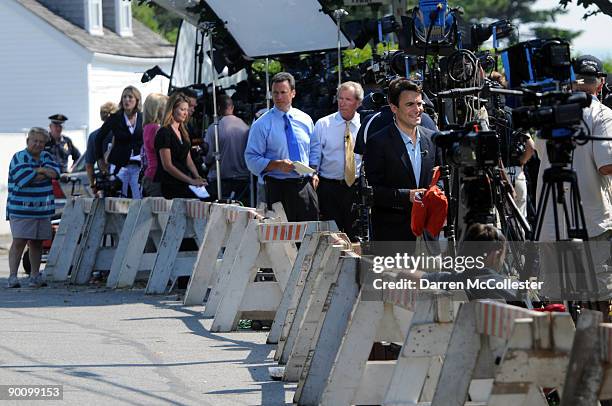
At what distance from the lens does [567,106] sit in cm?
757

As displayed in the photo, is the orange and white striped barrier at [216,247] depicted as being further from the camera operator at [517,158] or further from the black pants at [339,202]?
the camera operator at [517,158]

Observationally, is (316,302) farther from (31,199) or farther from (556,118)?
(31,199)

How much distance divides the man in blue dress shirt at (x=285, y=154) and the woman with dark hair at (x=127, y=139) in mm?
4265

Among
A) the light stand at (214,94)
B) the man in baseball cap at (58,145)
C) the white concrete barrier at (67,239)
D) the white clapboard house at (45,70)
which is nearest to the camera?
the light stand at (214,94)

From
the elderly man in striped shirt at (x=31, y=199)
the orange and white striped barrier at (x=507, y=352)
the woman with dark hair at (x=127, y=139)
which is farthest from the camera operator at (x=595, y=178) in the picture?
the woman with dark hair at (x=127, y=139)

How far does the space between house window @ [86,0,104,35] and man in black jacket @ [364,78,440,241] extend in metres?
38.3

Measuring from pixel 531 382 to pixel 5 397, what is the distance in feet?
13.2

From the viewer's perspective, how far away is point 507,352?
6.43 meters

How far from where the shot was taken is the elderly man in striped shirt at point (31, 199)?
17250mm

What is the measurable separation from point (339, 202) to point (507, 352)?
7369 mm

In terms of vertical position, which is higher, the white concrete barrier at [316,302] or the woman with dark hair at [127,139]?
the woman with dark hair at [127,139]

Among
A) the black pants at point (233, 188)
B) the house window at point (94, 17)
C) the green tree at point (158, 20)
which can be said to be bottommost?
the black pants at point (233, 188)

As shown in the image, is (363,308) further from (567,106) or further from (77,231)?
(77,231)

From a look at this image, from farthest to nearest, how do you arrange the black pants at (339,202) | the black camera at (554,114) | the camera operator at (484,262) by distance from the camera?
the black pants at (339,202) → the camera operator at (484,262) → the black camera at (554,114)
